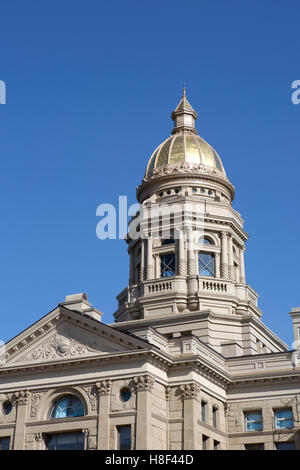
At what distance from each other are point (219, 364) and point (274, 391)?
13.2ft

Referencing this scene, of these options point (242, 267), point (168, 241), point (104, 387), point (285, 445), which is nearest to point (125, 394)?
point (104, 387)

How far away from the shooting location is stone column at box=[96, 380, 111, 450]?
4566cm

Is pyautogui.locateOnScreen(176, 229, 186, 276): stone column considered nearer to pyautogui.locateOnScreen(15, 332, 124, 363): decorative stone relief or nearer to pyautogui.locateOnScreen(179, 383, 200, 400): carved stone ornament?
pyautogui.locateOnScreen(15, 332, 124, 363): decorative stone relief

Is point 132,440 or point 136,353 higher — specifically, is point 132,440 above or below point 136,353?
below

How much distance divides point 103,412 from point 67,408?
304cm

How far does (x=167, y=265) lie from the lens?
63469mm

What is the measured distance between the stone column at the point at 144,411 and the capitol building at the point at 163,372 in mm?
60

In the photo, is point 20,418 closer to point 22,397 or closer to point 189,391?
point 22,397

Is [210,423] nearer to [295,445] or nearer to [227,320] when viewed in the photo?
[295,445]

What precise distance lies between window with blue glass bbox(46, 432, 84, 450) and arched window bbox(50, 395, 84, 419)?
3.79 feet

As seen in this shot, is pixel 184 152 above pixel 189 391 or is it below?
above

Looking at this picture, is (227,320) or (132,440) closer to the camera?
(132,440)

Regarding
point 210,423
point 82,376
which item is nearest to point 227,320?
point 210,423

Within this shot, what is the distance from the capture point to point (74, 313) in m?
50.4
